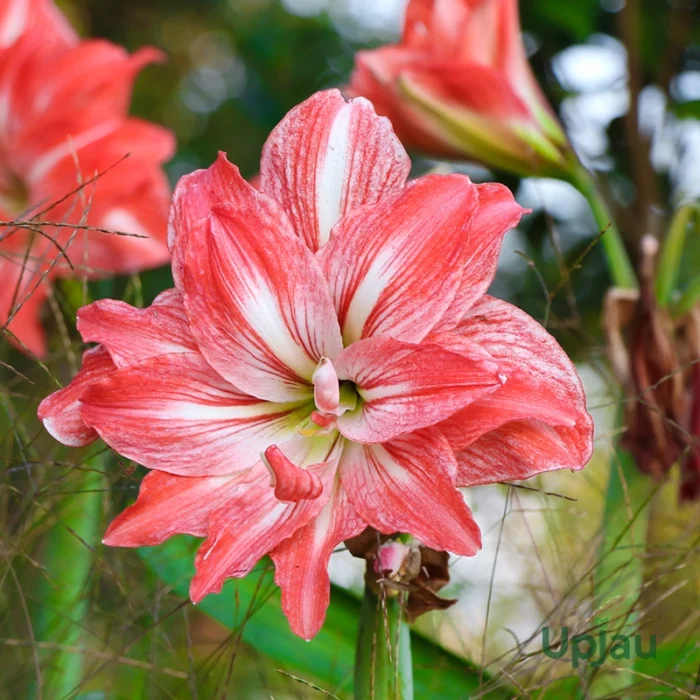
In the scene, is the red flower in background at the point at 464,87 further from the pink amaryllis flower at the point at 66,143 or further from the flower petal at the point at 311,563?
the flower petal at the point at 311,563

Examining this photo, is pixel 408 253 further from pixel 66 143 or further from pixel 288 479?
pixel 66 143

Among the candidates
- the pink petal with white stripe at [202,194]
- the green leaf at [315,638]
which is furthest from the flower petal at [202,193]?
the green leaf at [315,638]

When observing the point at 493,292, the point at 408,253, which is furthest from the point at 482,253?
the point at 493,292

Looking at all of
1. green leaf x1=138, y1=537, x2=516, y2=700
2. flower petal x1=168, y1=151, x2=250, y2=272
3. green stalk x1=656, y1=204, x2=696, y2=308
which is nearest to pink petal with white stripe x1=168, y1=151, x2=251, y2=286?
flower petal x1=168, y1=151, x2=250, y2=272

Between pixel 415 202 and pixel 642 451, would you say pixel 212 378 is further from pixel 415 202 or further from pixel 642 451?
pixel 642 451

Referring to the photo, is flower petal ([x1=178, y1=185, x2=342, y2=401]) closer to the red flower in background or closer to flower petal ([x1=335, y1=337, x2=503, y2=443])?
flower petal ([x1=335, y1=337, x2=503, y2=443])

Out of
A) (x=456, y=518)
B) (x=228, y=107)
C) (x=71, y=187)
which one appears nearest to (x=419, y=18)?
(x=71, y=187)
